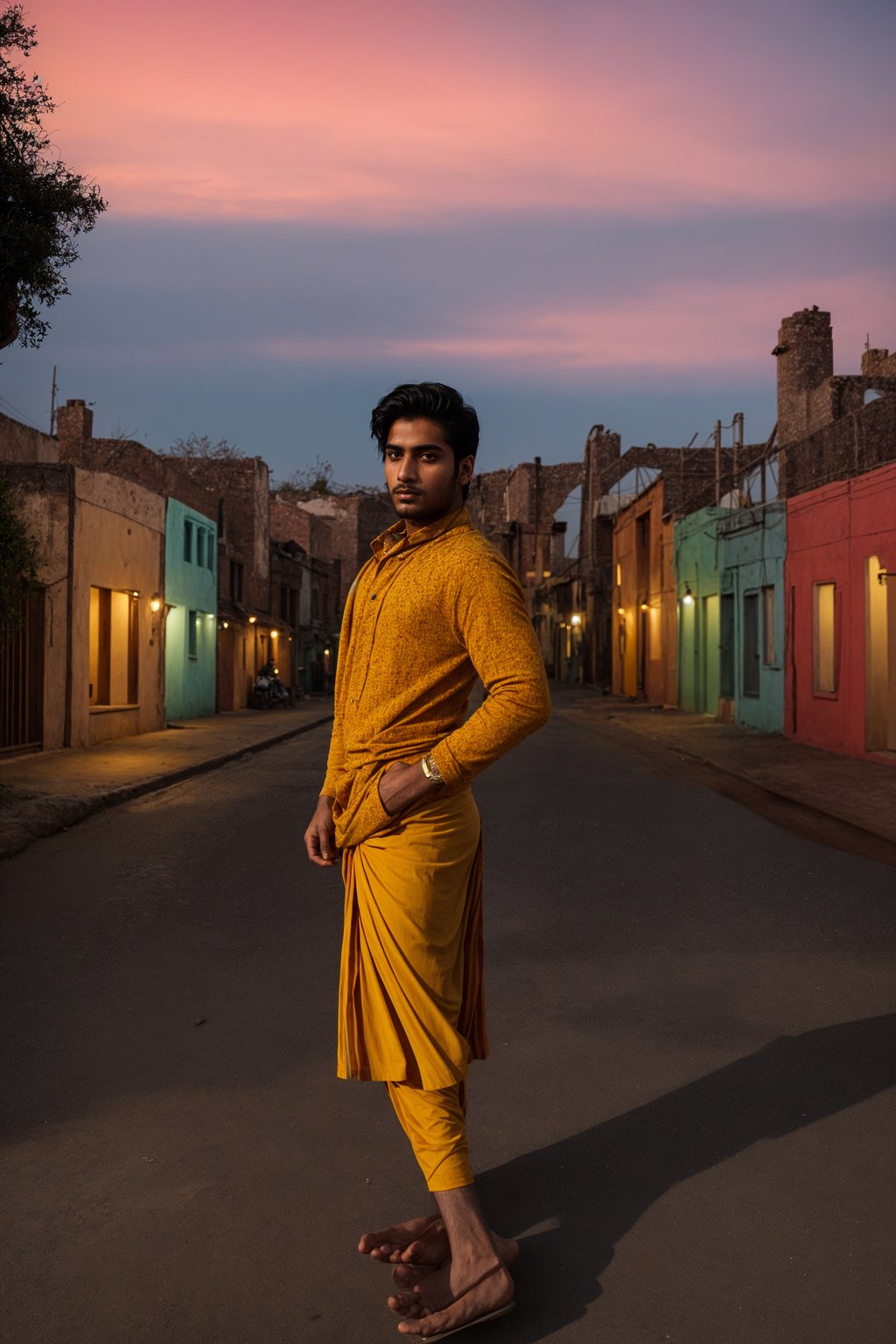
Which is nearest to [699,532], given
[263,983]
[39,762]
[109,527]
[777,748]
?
[777,748]

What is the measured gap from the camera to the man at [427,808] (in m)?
2.57

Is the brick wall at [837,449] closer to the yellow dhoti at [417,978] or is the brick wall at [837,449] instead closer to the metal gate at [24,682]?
the metal gate at [24,682]

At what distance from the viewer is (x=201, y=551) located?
3033cm

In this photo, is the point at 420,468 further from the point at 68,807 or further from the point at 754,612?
the point at 754,612

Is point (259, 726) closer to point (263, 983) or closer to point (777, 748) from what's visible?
point (777, 748)

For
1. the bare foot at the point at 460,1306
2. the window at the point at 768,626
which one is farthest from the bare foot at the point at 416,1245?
the window at the point at 768,626

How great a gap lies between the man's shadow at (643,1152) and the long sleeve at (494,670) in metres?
1.14

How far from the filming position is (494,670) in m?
2.59

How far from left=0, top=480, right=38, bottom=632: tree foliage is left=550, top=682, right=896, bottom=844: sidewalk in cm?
774

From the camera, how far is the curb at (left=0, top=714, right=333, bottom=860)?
30.5ft

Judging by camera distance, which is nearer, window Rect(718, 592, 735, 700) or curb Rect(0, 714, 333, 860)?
curb Rect(0, 714, 333, 860)

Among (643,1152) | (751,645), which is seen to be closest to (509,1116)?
(643,1152)

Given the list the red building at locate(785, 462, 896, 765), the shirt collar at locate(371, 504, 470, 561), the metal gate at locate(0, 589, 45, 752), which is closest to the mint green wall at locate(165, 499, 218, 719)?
the metal gate at locate(0, 589, 45, 752)

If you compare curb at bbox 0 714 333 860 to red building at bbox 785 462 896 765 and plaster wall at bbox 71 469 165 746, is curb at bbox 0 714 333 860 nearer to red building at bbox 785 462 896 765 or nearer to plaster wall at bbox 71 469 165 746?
plaster wall at bbox 71 469 165 746
